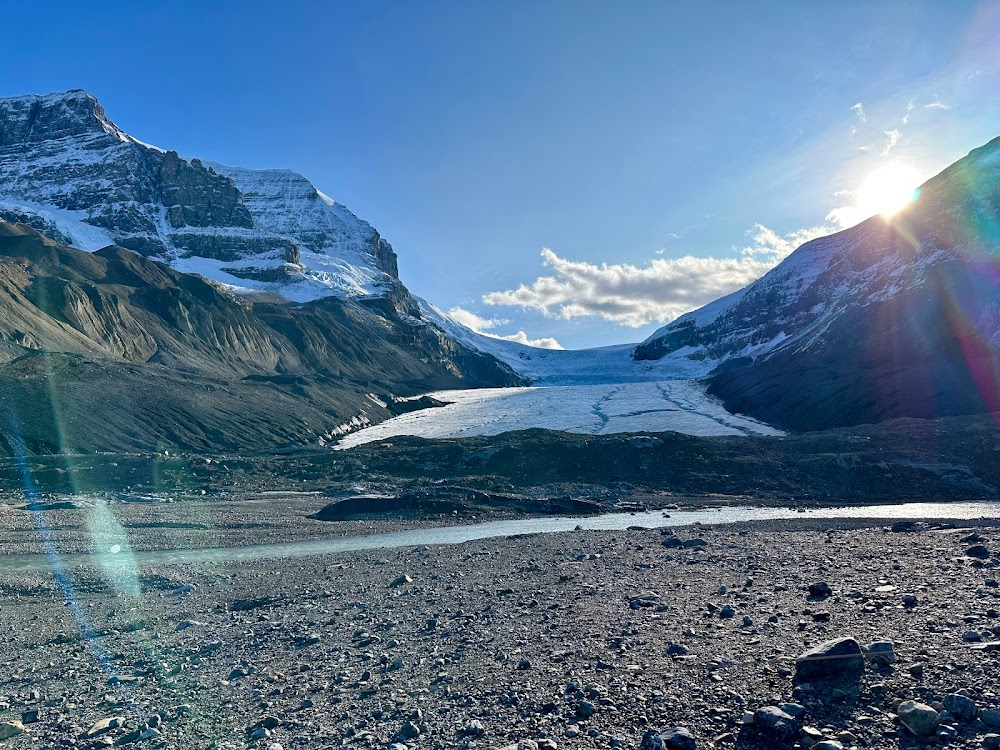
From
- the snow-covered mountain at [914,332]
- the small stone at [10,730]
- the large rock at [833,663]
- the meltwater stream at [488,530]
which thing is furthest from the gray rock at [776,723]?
the snow-covered mountain at [914,332]

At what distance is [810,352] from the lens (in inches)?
5349

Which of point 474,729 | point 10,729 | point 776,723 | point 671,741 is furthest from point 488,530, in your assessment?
point 776,723

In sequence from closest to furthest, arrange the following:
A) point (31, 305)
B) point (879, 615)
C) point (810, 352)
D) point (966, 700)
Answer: point (966, 700) → point (879, 615) → point (31, 305) → point (810, 352)

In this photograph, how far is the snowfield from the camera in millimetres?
87500

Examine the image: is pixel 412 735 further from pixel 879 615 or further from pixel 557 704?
pixel 879 615

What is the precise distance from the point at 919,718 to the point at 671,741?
7.75 feet

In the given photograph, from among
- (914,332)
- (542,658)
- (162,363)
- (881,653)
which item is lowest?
A: (542,658)

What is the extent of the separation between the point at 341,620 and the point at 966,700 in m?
11.1

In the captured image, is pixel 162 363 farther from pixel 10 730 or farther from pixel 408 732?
pixel 408 732

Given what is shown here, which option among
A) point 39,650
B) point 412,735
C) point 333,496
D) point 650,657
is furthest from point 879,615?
point 333,496

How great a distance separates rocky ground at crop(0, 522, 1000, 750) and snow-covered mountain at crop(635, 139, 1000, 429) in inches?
2218

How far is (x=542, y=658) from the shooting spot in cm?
1045

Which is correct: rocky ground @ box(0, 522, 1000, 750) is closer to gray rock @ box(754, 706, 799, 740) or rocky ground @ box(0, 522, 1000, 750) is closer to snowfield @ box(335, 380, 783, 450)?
gray rock @ box(754, 706, 799, 740)

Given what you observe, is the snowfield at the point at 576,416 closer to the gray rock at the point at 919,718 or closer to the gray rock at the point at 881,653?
the gray rock at the point at 881,653
